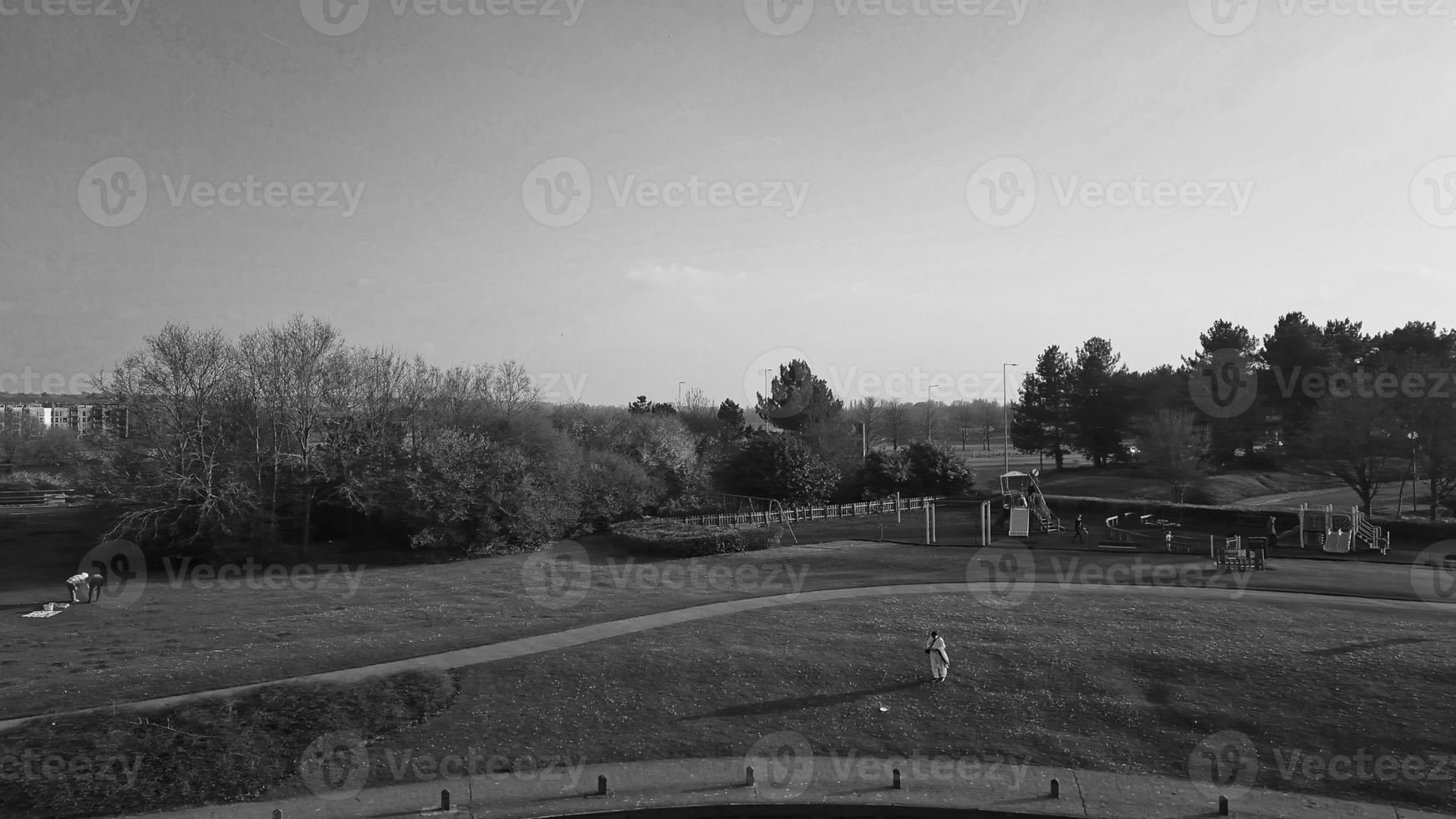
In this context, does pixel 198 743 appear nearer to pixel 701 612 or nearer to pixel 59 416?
pixel 701 612

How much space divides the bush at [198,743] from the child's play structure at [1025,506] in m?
A: 30.5

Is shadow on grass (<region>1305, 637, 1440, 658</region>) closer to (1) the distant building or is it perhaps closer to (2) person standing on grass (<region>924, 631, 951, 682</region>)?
(2) person standing on grass (<region>924, 631, 951, 682</region>)

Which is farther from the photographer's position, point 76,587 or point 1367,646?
point 76,587

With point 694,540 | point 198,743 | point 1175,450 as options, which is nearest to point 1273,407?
point 1175,450

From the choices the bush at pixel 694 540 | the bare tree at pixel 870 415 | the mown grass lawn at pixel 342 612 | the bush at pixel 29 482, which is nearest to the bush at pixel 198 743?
the mown grass lawn at pixel 342 612

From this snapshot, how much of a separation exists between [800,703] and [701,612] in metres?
7.42

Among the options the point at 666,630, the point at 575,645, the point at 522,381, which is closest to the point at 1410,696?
the point at 666,630

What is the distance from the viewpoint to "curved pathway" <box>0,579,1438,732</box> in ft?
54.9

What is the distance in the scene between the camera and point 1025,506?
135 ft

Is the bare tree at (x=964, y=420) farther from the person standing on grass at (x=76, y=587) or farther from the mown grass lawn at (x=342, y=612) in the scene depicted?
the person standing on grass at (x=76, y=587)

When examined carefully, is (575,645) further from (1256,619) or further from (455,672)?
(1256,619)

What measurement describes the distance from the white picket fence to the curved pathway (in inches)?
582

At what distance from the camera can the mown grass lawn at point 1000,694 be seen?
561 inches

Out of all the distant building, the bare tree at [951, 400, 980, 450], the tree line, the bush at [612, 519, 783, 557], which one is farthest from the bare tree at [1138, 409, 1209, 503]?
the bare tree at [951, 400, 980, 450]
